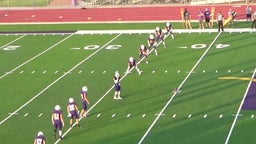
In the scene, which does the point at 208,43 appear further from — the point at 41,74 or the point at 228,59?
the point at 41,74

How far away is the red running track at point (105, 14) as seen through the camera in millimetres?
46031

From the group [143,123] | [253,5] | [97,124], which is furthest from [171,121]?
[253,5]

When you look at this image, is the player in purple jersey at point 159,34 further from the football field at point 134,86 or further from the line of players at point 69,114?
the line of players at point 69,114

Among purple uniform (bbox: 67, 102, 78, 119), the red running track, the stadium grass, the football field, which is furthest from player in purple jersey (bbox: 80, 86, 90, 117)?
the red running track

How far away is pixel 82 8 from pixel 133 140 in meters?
29.0

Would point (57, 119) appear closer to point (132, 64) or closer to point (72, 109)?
point (72, 109)

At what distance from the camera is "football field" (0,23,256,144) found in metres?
24.1

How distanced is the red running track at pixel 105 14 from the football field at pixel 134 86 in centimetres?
498

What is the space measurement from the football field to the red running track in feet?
16.3

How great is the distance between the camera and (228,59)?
108 ft

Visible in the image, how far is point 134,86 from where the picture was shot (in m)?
29.7

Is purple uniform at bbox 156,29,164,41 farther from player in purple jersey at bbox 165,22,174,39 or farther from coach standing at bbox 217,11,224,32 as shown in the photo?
coach standing at bbox 217,11,224,32

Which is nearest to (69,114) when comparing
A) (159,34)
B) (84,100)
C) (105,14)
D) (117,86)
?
(84,100)

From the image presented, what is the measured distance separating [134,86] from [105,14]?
63.7 feet
